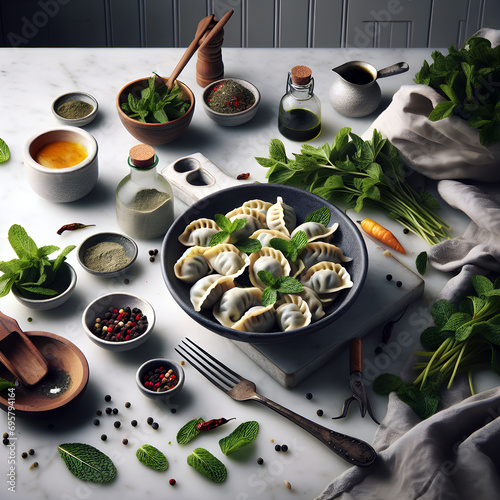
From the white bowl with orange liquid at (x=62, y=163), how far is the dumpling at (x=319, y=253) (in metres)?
0.64

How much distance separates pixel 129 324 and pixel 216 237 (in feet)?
0.93

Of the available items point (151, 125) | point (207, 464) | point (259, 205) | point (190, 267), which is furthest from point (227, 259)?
point (151, 125)

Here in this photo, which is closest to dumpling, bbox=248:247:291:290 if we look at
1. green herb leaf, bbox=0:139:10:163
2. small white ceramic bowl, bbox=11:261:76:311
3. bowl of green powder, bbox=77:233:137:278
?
bowl of green powder, bbox=77:233:137:278

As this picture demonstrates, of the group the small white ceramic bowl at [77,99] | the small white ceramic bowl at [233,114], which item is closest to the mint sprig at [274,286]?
the small white ceramic bowl at [233,114]

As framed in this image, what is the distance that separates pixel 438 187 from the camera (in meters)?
1.75

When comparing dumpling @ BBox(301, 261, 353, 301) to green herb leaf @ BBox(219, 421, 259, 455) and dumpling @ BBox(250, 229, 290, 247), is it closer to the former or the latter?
dumpling @ BBox(250, 229, 290, 247)

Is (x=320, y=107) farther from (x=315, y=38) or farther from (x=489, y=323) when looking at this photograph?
(x=315, y=38)

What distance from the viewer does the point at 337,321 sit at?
4.76 feet

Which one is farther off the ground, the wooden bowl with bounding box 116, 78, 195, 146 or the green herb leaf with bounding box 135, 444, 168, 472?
the wooden bowl with bounding box 116, 78, 195, 146

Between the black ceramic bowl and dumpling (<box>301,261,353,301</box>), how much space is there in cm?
2

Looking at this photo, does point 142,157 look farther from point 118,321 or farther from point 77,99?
point 77,99

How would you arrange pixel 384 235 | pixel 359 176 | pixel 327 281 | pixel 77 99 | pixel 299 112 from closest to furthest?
pixel 327 281 → pixel 384 235 → pixel 359 176 → pixel 299 112 → pixel 77 99

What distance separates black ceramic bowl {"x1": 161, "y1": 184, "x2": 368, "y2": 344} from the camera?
1.29 meters

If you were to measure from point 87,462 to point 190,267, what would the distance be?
0.47m
